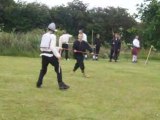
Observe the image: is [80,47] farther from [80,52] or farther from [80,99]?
[80,99]

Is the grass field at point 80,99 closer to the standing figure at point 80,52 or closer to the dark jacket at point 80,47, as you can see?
the standing figure at point 80,52

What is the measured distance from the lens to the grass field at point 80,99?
11.1m

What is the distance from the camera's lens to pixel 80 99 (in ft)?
43.6

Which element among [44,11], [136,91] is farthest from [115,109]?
[44,11]

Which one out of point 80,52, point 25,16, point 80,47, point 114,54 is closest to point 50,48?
point 80,52

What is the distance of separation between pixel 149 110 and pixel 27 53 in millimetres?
23208

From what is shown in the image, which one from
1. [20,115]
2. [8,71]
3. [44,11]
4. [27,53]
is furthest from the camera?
[44,11]

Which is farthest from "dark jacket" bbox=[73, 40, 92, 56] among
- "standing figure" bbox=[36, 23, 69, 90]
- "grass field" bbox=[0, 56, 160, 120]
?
A: "standing figure" bbox=[36, 23, 69, 90]

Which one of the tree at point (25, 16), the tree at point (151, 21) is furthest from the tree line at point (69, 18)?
the tree at point (151, 21)

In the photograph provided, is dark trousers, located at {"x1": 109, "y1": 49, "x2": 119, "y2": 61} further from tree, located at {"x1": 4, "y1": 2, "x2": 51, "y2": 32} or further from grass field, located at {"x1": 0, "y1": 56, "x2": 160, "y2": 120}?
tree, located at {"x1": 4, "y1": 2, "x2": 51, "y2": 32}

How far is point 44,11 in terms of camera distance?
219 ft

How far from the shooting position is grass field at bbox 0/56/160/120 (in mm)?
11094

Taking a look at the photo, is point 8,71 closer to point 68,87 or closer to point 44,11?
point 68,87

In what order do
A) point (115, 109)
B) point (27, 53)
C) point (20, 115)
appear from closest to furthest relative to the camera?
point (20, 115) → point (115, 109) → point (27, 53)
